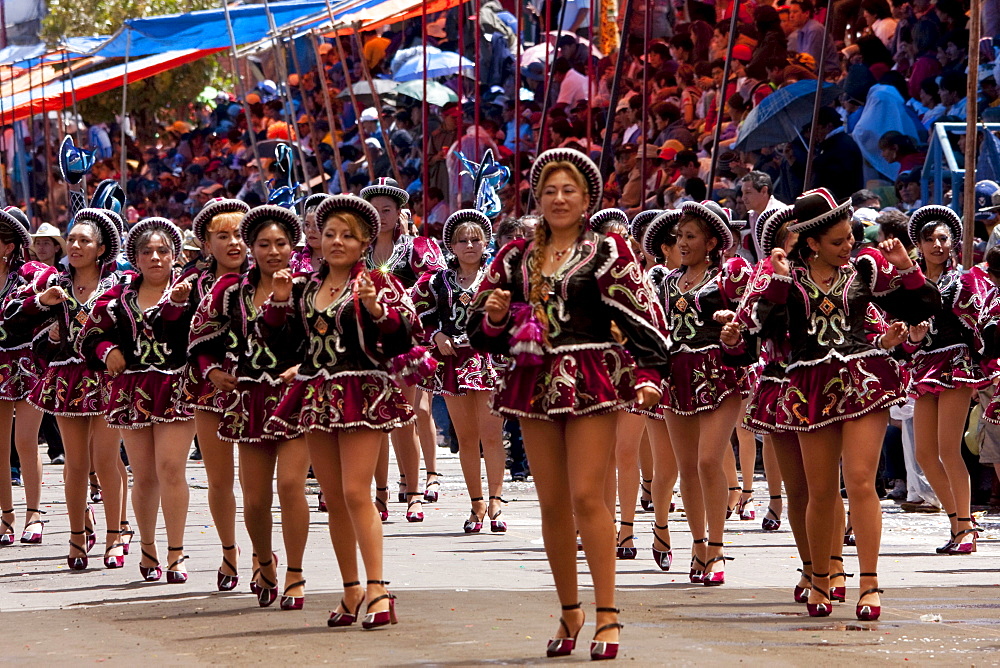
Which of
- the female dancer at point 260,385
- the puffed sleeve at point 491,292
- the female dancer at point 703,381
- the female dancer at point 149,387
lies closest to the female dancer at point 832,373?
the female dancer at point 703,381

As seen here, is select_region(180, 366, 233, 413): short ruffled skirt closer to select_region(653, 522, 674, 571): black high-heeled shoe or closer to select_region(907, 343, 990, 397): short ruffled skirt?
select_region(653, 522, 674, 571): black high-heeled shoe

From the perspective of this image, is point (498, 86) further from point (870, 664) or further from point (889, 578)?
point (870, 664)

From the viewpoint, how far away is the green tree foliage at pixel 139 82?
120ft

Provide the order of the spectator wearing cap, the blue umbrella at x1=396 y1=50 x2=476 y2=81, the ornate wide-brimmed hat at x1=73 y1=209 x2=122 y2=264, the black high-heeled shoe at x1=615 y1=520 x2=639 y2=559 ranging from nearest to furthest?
1. the black high-heeled shoe at x1=615 y1=520 x2=639 y2=559
2. the ornate wide-brimmed hat at x1=73 y1=209 x2=122 y2=264
3. the spectator wearing cap
4. the blue umbrella at x1=396 y1=50 x2=476 y2=81

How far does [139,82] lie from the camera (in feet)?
120

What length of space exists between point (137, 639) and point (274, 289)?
1635 millimetres

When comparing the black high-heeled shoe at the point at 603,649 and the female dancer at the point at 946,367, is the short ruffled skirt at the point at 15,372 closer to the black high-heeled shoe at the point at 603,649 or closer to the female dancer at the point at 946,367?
the female dancer at the point at 946,367

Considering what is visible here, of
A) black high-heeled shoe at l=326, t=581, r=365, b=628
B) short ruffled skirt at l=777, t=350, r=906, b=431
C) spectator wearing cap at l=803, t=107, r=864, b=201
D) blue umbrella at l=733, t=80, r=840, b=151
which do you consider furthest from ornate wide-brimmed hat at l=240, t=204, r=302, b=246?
blue umbrella at l=733, t=80, r=840, b=151

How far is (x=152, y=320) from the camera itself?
29.8 ft

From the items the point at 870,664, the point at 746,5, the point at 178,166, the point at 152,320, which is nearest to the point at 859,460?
the point at 870,664

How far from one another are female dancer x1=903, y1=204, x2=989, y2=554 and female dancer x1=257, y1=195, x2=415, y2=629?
160 inches

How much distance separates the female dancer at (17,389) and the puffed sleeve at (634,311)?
5.24 m

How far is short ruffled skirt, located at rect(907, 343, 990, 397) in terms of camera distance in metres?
10.2

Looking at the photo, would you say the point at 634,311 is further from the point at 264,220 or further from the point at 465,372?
the point at 465,372
